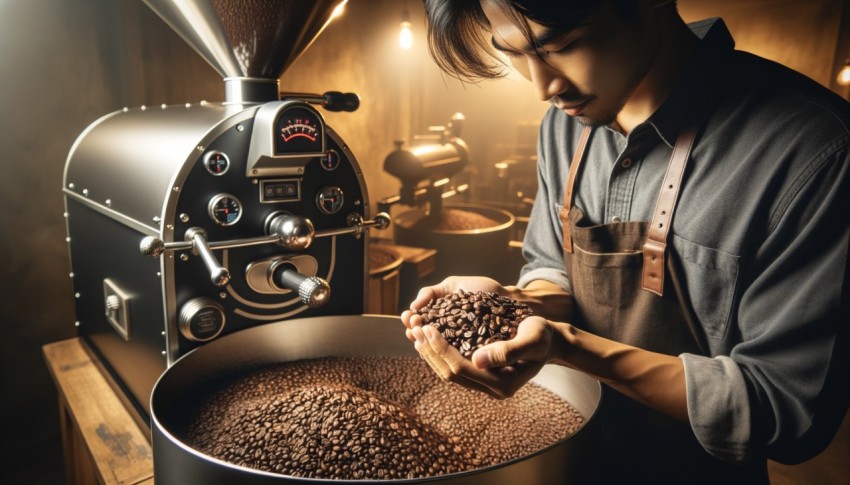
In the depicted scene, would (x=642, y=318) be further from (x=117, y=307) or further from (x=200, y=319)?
(x=117, y=307)

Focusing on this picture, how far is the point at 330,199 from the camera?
129cm

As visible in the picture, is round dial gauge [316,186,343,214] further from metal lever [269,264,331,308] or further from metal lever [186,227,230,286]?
metal lever [186,227,230,286]

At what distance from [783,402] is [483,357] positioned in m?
0.48

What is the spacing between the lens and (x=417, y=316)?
987 millimetres

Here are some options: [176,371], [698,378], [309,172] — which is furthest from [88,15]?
[698,378]

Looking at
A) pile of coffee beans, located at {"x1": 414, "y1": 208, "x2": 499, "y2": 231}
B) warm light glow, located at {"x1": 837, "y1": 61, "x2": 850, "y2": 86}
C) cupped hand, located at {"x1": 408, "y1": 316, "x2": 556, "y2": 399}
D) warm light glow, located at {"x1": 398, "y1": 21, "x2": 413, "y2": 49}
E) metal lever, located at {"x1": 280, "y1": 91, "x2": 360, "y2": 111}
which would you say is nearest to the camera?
cupped hand, located at {"x1": 408, "y1": 316, "x2": 556, "y2": 399}

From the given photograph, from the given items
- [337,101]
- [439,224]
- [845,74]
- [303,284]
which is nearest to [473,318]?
[303,284]

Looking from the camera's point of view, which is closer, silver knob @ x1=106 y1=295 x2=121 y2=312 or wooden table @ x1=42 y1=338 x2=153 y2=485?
wooden table @ x1=42 y1=338 x2=153 y2=485

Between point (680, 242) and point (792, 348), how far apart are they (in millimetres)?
251

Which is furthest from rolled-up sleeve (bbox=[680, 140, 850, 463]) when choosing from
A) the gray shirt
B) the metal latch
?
the metal latch

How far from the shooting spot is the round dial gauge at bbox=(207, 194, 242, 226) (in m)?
1.11

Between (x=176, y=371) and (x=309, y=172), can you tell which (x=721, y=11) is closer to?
(x=309, y=172)

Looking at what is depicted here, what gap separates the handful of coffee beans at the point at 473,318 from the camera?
2.99ft

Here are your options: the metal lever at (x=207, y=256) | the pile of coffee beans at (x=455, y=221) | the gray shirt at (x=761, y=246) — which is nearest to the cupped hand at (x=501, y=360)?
the gray shirt at (x=761, y=246)
